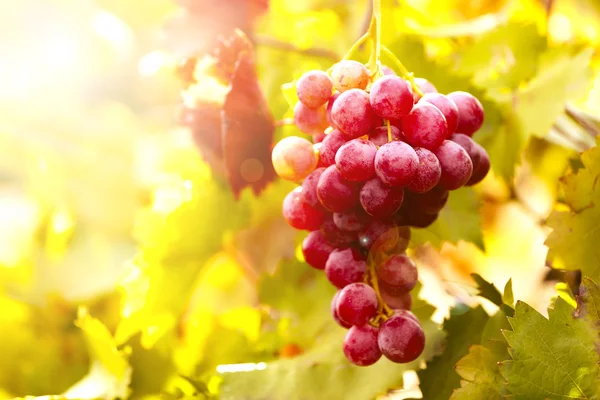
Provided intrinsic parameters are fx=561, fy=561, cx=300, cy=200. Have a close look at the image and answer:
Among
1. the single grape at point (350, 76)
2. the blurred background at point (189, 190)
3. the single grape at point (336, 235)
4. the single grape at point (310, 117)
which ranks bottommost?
the blurred background at point (189, 190)

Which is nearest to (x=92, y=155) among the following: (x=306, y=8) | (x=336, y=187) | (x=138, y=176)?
(x=138, y=176)

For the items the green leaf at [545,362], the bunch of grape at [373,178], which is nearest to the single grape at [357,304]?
the bunch of grape at [373,178]

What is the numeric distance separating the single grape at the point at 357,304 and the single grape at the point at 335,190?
0.22 feet

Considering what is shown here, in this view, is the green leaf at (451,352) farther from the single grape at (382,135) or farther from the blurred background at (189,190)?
the single grape at (382,135)

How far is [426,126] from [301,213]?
13 cm

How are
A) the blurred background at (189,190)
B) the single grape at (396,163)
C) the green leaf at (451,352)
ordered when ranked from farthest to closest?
the blurred background at (189,190) → the green leaf at (451,352) → the single grape at (396,163)

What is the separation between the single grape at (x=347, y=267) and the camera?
463 millimetres

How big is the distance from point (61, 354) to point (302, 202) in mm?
421

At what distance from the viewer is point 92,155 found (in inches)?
31.9

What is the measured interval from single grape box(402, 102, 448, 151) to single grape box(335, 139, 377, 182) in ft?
0.12

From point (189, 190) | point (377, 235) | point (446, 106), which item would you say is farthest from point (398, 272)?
point (189, 190)

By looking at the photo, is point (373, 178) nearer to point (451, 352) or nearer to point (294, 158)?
point (294, 158)

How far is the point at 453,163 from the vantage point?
429 mm

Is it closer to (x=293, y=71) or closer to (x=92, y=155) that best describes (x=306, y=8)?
(x=293, y=71)
